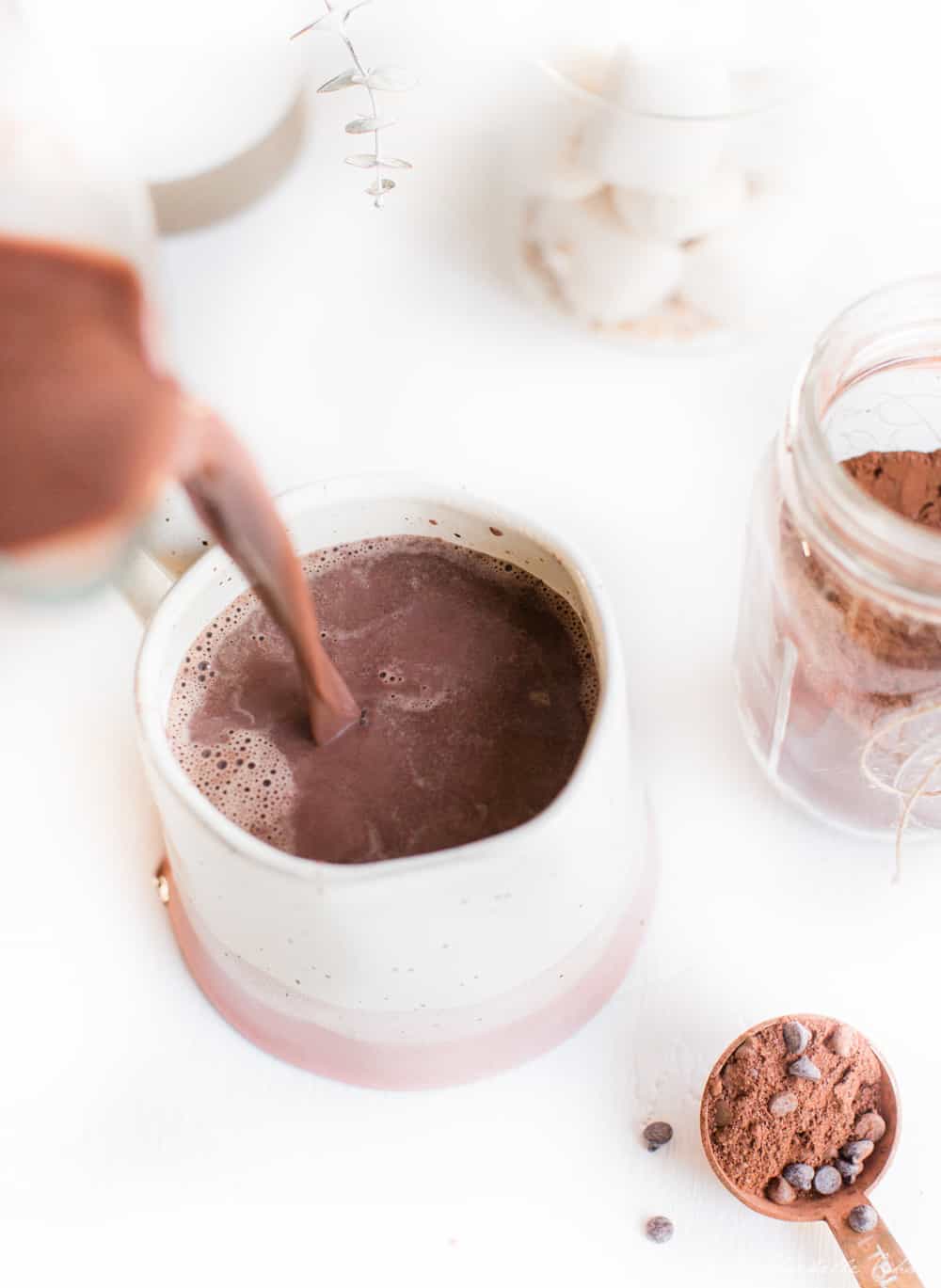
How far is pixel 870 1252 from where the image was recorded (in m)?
0.59

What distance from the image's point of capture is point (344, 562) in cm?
62

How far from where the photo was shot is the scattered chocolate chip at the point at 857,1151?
1.96ft

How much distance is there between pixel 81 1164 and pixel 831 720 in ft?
1.30

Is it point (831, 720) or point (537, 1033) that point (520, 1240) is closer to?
point (537, 1033)

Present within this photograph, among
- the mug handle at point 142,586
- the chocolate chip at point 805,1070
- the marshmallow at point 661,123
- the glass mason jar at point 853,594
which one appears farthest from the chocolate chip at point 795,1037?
the marshmallow at point 661,123

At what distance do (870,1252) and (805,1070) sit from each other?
0.08 m

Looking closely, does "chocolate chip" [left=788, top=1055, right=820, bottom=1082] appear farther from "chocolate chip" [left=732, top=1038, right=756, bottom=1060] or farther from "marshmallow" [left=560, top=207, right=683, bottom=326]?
"marshmallow" [left=560, top=207, right=683, bottom=326]

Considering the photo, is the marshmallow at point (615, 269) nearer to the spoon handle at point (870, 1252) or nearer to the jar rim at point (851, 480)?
the jar rim at point (851, 480)

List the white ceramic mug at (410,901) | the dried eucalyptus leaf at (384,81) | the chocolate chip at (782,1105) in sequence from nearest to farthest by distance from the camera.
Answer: the white ceramic mug at (410,901) → the chocolate chip at (782,1105) → the dried eucalyptus leaf at (384,81)

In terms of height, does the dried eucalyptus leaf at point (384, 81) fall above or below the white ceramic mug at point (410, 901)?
above

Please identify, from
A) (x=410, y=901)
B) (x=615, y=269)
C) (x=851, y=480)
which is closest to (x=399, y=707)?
(x=410, y=901)

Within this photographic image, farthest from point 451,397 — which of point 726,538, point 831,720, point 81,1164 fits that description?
point 81,1164

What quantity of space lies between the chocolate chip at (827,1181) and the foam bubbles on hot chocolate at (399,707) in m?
0.20

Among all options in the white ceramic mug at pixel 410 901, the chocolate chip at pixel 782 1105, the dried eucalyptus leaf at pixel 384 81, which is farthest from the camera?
the dried eucalyptus leaf at pixel 384 81
